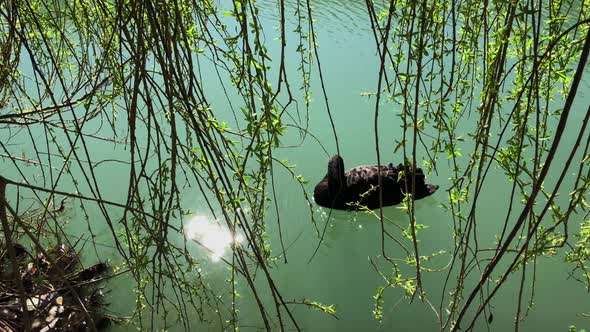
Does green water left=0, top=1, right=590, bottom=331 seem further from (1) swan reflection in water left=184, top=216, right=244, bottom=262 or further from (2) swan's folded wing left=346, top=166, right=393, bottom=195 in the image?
(2) swan's folded wing left=346, top=166, right=393, bottom=195

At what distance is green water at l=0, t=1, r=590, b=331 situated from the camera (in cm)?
243

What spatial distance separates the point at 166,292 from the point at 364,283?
40.9 inches

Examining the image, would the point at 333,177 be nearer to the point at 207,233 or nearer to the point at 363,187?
the point at 363,187

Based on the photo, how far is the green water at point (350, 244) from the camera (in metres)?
2.43

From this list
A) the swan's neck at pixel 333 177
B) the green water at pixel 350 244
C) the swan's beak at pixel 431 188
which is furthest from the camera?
the swan's beak at pixel 431 188

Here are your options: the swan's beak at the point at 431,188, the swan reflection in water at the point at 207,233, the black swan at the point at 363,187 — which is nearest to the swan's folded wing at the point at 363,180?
the black swan at the point at 363,187

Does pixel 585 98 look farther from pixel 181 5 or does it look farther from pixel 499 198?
pixel 181 5

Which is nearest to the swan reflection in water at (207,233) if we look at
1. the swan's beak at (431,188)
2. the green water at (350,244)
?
the green water at (350,244)

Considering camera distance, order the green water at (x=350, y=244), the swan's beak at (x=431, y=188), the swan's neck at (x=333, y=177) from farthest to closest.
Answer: the swan's beak at (x=431, y=188) → the swan's neck at (x=333, y=177) → the green water at (x=350, y=244)

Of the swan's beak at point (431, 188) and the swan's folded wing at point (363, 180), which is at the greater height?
the swan's folded wing at point (363, 180)

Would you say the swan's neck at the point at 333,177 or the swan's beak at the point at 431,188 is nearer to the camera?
the swan's neck at the point at 333,177

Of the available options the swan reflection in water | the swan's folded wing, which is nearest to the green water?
the swan reflection in water

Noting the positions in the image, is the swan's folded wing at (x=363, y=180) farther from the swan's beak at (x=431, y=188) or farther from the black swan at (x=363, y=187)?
the swan's beak at (x=431, y=188)

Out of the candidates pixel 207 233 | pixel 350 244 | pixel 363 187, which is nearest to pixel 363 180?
pixel 363 187
